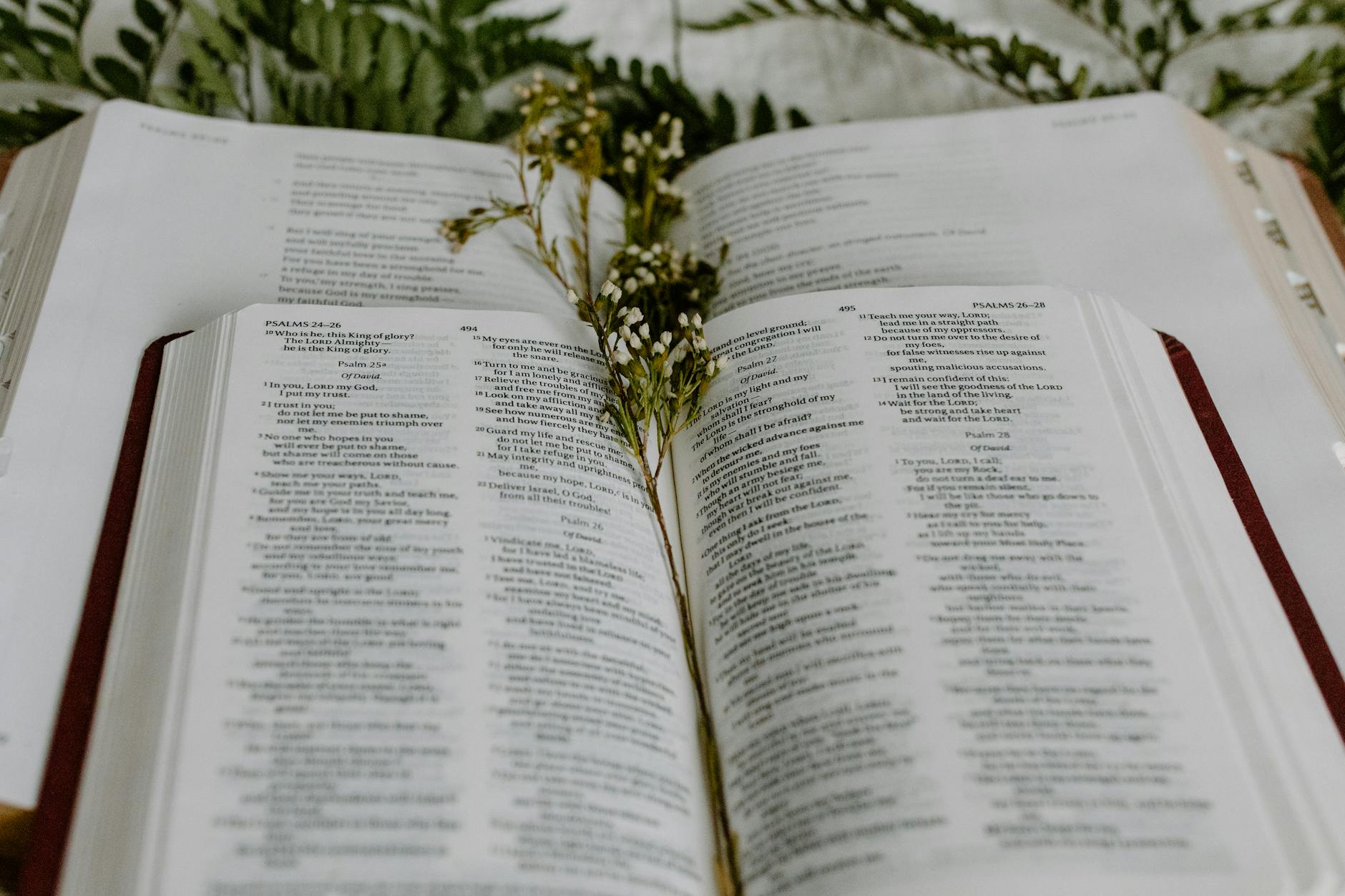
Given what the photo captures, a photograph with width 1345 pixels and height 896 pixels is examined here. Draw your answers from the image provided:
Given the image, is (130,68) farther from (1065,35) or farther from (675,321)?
(1065,35)

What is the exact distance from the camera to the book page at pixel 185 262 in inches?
25.5

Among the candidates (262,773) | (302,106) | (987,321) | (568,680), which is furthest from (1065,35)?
(262,773)

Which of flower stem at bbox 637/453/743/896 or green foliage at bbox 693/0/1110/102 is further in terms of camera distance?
green foliage at bbox 693/0/1110/102

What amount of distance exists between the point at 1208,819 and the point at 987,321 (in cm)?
33

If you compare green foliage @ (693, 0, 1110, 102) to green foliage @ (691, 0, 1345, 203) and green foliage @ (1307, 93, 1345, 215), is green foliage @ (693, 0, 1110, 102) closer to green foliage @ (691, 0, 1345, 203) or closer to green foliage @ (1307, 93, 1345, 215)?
green foliage @ (691, 0, 1345, 203)

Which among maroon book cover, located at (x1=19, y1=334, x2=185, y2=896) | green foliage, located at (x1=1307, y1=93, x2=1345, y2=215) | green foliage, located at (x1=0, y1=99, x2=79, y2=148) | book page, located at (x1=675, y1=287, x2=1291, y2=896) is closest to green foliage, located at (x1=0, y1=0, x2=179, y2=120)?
green foliage, located at (x1=0, y1=99, x2=79, y2=148)

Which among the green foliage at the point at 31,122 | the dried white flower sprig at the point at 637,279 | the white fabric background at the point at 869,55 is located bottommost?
the dried white flower sprig at the point at 637,279

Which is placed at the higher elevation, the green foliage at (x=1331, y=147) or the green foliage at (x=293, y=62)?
the green foliage at (x=293, y=62)

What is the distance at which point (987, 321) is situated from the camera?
28.0 inches

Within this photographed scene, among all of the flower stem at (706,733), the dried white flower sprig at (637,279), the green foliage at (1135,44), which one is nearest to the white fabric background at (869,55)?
the green foliage at (1135,44)

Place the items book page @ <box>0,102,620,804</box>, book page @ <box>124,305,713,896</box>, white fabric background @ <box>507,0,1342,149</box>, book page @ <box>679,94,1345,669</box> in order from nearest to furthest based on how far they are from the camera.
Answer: book page @ <box>124,305,713,896</box>
book page @ <box>0,102,620,804</box>
book page @ <box>679,94,1345,669</box>
white fabric background @ <box>507,0,1342,149</box>

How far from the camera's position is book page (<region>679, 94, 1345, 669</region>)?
76 centimetres

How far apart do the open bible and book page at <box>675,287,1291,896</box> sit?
0.12 metres

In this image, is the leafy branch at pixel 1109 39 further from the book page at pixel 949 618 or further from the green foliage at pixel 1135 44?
the book page at pixel 949 618
